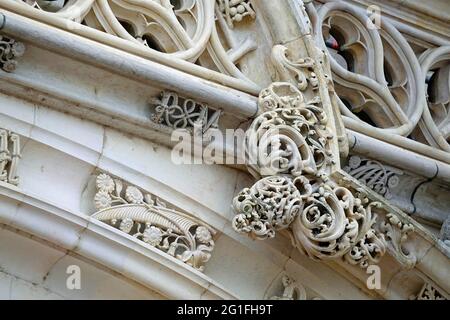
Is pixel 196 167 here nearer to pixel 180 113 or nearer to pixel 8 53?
pixel 180 113

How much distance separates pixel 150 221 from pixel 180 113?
554 millimetres

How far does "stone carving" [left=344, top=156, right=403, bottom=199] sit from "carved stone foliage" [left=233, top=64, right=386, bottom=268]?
15.1 inches

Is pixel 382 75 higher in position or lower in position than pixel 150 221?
higher

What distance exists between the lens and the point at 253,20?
9.78 meters

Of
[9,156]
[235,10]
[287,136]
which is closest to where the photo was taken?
[9,156]

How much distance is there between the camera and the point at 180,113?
30.5 ft

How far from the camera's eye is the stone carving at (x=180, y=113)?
9.26 meters

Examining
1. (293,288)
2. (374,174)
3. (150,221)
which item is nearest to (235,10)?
(374,174)

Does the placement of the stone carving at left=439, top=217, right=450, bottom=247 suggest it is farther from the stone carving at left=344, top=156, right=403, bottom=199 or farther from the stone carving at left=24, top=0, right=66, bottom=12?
the stone carving at left=24, top=0, right=66, bottom=12

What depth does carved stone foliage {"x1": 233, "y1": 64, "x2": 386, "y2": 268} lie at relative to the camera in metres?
9.05

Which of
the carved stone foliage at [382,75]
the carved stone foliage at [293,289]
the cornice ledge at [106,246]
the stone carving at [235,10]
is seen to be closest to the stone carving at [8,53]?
the cornice ledge at [106,246]

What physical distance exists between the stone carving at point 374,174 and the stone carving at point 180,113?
804 millimetres
